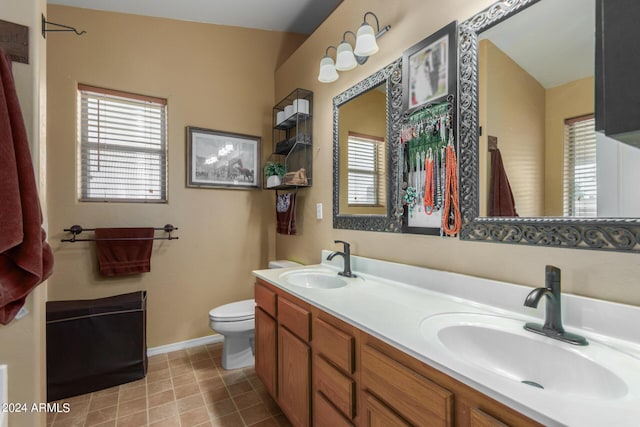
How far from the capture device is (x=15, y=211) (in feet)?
3.06

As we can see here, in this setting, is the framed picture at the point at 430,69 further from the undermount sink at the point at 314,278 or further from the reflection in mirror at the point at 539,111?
the undermount sink at the point at 314,278

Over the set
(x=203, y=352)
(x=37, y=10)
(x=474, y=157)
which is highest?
(x=37, y=10)

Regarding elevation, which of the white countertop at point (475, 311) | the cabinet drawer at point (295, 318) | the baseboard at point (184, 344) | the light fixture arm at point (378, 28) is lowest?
the baseboard at point (184, 344)

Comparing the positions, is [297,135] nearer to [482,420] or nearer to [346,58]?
[346,58]

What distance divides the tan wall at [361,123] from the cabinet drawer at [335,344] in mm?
762

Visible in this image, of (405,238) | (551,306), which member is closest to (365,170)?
(405,238)

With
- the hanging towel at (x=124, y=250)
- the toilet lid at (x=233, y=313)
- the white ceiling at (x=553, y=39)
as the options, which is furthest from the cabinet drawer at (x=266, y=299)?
the white ceiling at (x=553, y=39)

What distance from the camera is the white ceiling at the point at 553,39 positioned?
0.89m

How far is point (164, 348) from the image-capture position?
2.46 meters

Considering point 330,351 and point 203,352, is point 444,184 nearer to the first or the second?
point 330,351

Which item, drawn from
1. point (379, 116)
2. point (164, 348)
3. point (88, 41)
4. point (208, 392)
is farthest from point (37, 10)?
point (164, 348)

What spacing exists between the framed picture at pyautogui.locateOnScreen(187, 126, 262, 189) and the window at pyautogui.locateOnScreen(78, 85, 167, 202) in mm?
239

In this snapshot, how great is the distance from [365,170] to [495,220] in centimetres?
84

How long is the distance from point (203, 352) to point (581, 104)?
2.93 m
